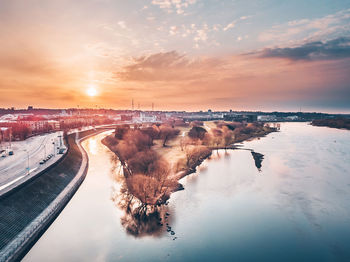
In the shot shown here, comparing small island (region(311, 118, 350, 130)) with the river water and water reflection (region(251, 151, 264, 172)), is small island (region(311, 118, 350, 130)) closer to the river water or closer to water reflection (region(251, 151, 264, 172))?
water reflection (region(251, 151, 264, 172))

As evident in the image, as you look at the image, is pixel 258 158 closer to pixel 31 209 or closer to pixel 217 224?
pixel 217 224

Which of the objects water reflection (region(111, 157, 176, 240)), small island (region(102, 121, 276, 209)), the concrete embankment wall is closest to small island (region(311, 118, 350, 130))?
small island (region(102, 121, 276, 209))

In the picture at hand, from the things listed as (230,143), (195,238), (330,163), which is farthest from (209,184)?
(230,143)

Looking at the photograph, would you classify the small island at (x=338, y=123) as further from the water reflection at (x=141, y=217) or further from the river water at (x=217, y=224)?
the water reflection at (x=141, y=217)

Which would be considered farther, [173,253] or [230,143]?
[230,143]

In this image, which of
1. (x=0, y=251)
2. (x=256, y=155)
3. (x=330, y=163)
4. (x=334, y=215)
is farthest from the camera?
(x=256, y=155)

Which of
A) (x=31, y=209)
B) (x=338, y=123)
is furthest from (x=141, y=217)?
(x=338, y=123)

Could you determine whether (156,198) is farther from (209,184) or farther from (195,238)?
(209,184)

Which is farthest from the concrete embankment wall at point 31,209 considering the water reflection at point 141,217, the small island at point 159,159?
the small island at point 159,159
